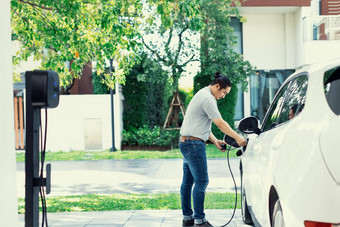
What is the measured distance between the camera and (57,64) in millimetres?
9680

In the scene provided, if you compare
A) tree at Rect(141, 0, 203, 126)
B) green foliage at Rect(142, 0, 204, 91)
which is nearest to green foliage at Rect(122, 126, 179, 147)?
tree at Rect(141, 0, 203, 126)

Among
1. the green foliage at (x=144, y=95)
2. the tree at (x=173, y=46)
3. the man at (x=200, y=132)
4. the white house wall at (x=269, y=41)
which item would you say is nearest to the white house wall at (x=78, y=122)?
the green foliage at (x=144, y=95)

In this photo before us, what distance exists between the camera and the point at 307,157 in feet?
9.70

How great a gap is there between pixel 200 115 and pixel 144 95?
1356 cm

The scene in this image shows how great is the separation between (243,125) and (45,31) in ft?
17.8

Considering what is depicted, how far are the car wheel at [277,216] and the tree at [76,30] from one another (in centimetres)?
571

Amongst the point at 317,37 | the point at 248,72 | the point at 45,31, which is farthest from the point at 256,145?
the point at 317,37

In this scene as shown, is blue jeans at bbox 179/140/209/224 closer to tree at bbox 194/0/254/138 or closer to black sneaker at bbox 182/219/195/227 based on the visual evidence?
black sneaker at bbox 182/219/195/227

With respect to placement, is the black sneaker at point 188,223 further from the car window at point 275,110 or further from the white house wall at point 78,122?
the white house wall at point 78,122

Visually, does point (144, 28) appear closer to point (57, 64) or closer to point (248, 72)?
point (248, 72)

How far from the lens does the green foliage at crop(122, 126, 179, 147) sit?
61.2 feet

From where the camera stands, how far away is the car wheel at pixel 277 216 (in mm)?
3492

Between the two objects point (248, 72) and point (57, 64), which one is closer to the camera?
point (57, 64)

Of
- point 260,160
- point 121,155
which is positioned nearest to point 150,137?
point 121,155
